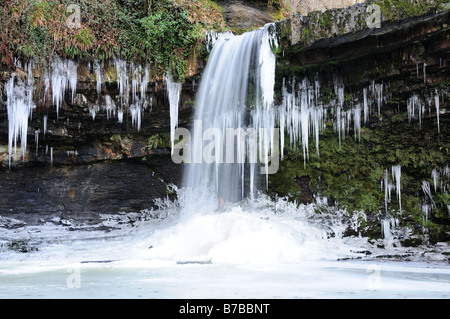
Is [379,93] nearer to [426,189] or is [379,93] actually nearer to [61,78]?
[426,189]

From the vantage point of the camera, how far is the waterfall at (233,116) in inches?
303

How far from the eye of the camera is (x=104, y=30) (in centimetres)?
845

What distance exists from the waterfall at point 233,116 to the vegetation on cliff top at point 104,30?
2.68ft

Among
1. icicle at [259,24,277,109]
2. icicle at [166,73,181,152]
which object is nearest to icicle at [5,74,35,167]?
icicle at [166,73,181,152]

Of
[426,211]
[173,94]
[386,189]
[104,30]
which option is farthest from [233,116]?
[426,211]

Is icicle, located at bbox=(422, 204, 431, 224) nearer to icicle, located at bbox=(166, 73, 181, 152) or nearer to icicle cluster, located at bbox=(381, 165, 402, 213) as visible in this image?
icicle cluster, located at bbox=(381, 165, 402, 213)

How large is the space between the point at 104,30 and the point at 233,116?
3.52 meters

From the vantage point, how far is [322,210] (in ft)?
30.1

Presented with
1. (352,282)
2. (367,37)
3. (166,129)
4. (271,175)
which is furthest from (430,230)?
(166,129)

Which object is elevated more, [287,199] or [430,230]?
[287,199]

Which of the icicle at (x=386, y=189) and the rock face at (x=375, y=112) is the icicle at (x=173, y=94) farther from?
the icicle at (x=386, y=189)
